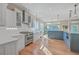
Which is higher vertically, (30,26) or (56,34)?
(30,26)

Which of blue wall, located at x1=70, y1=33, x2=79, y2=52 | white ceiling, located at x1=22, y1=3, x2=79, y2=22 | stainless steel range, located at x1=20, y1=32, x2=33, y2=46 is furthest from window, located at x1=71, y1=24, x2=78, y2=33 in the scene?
stainless steel range, located at x1=20, y1=32, x2=33, y2=46

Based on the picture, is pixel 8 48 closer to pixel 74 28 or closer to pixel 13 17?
pixel 13 17

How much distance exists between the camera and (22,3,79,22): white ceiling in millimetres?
1859

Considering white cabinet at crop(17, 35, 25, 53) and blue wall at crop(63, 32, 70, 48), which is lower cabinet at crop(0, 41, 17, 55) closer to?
white cabinet at crop(17, 35, 25, 53)

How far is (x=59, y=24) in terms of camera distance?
1963mm

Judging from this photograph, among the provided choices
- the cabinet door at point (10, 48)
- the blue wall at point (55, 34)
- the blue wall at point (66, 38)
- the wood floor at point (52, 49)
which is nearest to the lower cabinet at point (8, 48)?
the cabinet door at point (10, 48)

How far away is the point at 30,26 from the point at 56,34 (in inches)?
18.7

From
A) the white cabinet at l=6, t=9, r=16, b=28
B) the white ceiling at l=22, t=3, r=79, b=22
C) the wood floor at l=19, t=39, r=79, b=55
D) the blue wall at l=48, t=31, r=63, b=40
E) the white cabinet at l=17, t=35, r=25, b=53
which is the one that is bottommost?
Result: the wood floor at l=19, t=39, r=79, b=55

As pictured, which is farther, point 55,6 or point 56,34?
point 56,34

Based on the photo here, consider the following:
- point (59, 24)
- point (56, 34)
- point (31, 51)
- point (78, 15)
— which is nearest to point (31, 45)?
point (31, 51)

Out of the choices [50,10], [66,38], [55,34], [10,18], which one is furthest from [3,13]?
[66,38]

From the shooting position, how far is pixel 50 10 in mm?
1868
